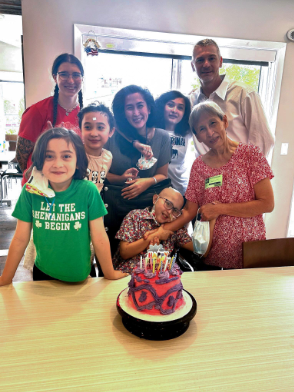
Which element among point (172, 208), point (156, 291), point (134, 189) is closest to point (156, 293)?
point (156, 291)

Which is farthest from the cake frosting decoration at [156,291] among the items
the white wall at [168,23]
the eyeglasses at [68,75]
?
the white wall at [168,23]

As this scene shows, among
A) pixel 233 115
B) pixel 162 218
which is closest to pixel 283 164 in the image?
pixel 233 115

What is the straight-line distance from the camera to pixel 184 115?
5.78 feet

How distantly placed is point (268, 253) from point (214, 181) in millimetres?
497

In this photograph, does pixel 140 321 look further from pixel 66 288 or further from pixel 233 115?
pixel 233 115

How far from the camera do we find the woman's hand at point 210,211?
4.91 feet

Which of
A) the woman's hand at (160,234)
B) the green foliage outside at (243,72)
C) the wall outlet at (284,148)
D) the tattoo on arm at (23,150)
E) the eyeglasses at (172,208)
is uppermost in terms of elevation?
the green foliage outside at (243,72)

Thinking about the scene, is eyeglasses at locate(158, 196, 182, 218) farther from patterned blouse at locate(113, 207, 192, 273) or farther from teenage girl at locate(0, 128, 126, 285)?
teenage girl at locate(0, 128, 126, 285)

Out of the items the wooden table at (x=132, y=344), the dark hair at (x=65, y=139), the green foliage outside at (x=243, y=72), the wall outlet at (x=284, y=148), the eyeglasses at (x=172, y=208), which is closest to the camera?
the wooden table at (x=132, y=344)

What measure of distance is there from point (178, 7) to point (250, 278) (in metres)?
2.06

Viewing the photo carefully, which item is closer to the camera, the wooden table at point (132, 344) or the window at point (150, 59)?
the wooden table at point (132, 344)

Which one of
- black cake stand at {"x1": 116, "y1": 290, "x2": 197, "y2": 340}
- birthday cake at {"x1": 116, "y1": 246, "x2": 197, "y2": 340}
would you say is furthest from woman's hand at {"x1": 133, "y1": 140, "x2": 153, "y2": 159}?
black cake stand at {"x1": 116, "y1": 290, "x2": 197, "y2": 340}

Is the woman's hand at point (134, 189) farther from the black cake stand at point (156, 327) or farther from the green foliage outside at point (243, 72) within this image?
the green foliage outside at point (243, 72)

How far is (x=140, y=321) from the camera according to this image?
853 millimetres
